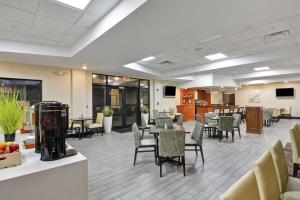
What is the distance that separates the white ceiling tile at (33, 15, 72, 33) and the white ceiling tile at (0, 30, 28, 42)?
84 cm

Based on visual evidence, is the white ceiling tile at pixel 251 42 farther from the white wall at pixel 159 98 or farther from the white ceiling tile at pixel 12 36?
the white wall at pixel 159 98

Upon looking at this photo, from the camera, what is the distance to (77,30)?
3965 millimetres

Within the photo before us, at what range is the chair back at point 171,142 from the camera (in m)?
3.23

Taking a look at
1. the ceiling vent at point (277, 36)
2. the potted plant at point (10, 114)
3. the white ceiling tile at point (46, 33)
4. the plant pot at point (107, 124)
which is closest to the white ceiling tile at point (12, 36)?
the white ceiling tile at point (46, 33)

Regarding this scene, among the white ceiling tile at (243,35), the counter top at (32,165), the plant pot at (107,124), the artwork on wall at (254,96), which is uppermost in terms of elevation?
the white ceiling tile at (243,35)

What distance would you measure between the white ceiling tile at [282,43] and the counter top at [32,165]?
5.85 metres

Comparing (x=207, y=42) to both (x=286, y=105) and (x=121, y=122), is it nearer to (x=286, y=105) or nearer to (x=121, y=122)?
(x=121, y=122)

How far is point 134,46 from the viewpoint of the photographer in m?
4.27

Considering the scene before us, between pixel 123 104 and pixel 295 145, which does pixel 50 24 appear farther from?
pixel 123 104

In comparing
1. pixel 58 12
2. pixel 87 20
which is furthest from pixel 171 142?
pixel 58 12

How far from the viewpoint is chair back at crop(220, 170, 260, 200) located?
0.93 m

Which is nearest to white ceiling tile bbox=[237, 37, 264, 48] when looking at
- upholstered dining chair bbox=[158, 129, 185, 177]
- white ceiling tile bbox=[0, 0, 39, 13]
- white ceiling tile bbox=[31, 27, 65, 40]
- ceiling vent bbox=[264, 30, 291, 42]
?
ceiling vent bbox=[264, 30, 291, 42]

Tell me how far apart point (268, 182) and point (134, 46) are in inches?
148

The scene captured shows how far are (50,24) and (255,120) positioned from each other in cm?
815
